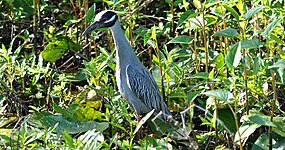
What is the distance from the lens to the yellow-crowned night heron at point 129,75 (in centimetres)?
417

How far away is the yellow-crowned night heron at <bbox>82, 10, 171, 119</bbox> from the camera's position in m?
4.17

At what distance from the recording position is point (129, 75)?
4180mm

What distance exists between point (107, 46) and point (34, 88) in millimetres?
744

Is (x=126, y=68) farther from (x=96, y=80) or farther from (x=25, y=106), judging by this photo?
(x=25, y=106)

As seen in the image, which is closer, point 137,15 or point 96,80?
point 96,80

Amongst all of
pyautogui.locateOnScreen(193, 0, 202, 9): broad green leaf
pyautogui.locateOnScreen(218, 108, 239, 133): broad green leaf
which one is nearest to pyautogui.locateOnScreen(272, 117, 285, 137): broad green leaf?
pyautogui.locateOnScreen(218, 108, 239, 133): broad green leaf

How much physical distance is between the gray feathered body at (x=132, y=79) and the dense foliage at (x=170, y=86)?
3.2 inches

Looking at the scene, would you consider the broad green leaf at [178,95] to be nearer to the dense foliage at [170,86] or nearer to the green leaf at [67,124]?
the dense foliage at [170,86]

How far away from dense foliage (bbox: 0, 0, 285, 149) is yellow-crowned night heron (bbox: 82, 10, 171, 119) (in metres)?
0.08

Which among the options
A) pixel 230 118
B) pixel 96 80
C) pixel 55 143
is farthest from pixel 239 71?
pixel 55 143

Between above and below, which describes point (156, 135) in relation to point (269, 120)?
below

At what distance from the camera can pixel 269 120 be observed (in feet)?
11.1

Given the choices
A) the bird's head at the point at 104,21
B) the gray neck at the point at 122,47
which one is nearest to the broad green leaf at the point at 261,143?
the gray neck at the point at 122,47

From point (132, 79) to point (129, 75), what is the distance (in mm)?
32
